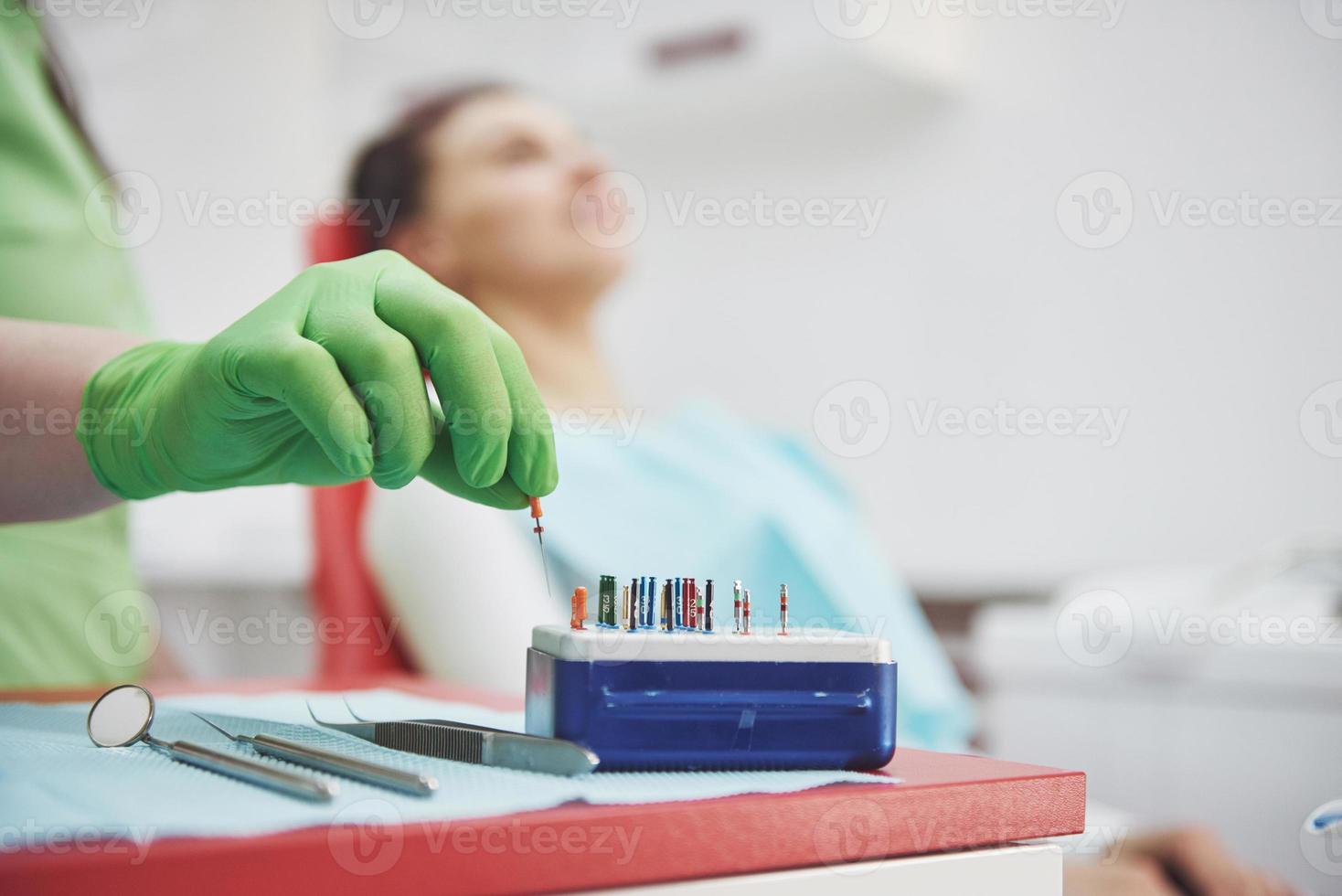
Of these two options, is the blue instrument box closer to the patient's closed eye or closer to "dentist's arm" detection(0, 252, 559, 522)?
"dentist's arm" detection(0, 252, 559, 522)

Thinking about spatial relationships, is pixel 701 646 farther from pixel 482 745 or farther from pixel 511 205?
pixel 511 205

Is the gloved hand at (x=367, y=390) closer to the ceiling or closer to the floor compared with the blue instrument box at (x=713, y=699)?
closer to the ceiling

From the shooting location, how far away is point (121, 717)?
492 mm

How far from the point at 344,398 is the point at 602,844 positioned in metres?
0.22

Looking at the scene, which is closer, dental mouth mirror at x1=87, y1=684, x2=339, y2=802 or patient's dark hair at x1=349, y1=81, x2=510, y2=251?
dental mouth mirror at x1=87, y1=684, x2=339, y2=802

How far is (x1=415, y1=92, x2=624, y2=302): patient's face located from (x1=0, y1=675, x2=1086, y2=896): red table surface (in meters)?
1.09

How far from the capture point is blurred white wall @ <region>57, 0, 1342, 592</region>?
5.95 feet

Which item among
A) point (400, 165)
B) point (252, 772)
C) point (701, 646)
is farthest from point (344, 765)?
point (400, 165)

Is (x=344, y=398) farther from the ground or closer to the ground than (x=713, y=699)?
farther from the ground

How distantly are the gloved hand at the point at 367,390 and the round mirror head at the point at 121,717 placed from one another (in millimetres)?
135

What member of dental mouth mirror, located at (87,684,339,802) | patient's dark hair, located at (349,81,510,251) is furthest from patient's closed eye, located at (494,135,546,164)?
dental mouth mirror, located at (87,684,339,802)

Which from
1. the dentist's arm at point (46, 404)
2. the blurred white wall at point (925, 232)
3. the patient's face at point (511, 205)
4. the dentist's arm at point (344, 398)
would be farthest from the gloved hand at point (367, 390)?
the blurred white wall at point (925, 232)

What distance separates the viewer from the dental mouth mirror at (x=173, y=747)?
383mm

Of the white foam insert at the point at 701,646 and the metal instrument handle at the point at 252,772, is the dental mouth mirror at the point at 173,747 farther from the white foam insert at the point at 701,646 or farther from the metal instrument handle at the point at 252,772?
the white foam insert at the point at 701,646
